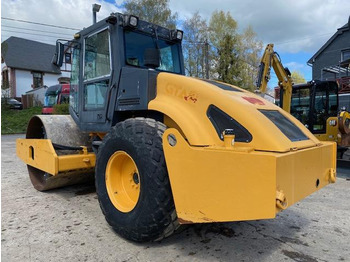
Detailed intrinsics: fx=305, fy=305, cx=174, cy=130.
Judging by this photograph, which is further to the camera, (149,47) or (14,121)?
(14,121)

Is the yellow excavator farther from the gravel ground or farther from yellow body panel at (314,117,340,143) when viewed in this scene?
the gravel ground

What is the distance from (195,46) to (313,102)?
2113 cm

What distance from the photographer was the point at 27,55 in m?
36.7

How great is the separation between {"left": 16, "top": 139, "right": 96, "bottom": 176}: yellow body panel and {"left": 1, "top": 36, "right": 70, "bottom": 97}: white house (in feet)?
99.1

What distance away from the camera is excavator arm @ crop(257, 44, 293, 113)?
7.87 metres

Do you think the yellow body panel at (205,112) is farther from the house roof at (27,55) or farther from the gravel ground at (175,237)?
the house roof at (27,55)

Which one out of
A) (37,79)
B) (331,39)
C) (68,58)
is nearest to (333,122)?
(68,58)

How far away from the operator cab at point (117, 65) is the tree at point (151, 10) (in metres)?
21.9

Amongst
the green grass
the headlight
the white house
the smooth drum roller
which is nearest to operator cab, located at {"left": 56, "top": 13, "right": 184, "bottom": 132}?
the smooth drum roller

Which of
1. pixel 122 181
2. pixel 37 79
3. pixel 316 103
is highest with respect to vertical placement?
pixel 37 79

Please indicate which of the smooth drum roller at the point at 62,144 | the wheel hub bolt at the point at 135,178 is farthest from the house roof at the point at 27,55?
the wheel hub bolt at the point at 135,178

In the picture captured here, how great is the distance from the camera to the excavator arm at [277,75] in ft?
25.8

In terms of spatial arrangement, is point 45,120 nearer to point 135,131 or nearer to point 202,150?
point 135,131

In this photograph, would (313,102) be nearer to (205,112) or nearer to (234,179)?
(205,112)
